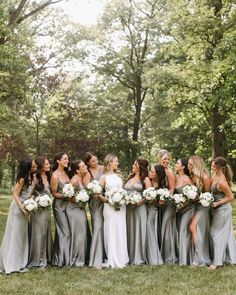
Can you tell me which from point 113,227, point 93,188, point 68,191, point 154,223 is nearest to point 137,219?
point 154,223

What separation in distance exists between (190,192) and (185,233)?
0.94m

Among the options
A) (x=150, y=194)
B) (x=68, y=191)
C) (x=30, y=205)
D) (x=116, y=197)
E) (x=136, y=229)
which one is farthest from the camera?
(x=136, y=229)

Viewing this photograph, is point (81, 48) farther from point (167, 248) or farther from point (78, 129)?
point (167, 248)

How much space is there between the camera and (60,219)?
9562mm

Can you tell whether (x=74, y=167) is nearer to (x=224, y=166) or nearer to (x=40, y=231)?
(x=40, y=231)

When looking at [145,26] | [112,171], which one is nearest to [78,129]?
[145,26]

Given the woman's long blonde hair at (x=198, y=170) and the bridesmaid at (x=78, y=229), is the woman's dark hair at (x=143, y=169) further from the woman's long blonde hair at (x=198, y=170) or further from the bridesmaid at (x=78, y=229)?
the bridesmaid at (x=78, y=229)

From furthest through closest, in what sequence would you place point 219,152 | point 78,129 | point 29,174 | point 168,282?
point 78,129
point 219,152
point 29,174
point 168,282

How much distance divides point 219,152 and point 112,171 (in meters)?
15.7

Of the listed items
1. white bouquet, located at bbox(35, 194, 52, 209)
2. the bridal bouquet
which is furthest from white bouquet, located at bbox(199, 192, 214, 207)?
white bouquet, located at bbox(35, 194, 52, 209)

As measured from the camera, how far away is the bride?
9477mm

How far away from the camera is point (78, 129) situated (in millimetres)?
30859

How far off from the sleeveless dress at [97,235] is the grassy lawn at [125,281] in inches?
11.9

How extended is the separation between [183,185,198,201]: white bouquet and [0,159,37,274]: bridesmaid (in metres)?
3.12
